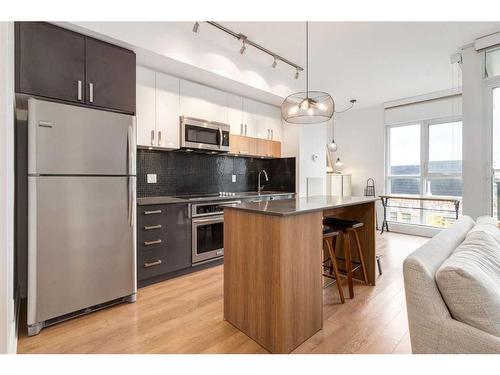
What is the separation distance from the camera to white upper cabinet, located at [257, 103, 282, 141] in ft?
13.9

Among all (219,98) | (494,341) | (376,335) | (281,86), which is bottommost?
(376,335)

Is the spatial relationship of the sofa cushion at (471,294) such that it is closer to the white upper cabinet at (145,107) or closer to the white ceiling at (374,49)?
the white ceiling at (374,49)

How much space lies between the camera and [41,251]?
191cm

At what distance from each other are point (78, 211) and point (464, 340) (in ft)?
7.98

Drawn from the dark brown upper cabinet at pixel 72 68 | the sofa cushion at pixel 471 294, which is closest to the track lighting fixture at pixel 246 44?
the dark brown upper cabinet at pixel 72 68

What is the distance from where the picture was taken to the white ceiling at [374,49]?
278 centimetres

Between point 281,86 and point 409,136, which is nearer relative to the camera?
point 281,86

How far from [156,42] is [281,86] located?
2.03 m

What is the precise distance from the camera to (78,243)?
2.07 meters

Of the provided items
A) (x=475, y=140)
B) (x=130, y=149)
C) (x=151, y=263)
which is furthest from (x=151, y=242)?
(x=475, y=140)

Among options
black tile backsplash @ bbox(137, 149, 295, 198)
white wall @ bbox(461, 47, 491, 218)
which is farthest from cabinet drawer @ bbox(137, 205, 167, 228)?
white wall @ bbox(461, 47, 491, 218)

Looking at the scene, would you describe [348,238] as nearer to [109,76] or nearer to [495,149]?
[495,149]
